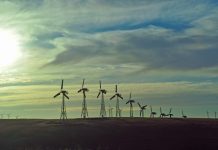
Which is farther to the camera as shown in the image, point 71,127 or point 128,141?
point 71,127

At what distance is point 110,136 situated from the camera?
8912cm

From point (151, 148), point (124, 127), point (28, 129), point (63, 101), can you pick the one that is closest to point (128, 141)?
point (151, 148)

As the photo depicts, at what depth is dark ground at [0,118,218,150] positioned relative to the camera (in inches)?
3209

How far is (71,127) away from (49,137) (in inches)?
454

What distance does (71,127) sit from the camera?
98.9 meters

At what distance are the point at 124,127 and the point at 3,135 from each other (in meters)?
24.9

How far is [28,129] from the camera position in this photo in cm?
9712

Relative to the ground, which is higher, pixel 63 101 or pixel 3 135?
pixel 63 101

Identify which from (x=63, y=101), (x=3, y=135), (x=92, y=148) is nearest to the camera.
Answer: (x=92, y=148)

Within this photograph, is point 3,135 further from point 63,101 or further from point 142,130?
point 63,101

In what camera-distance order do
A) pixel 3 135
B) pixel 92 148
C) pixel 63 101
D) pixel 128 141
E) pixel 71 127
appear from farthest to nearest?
pixel 63 101
pixel 71 127
pixel 3 135
pixel 128 141
pixel 92 148

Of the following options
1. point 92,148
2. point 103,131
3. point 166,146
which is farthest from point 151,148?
point 103,131

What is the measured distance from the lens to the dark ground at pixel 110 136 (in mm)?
81500

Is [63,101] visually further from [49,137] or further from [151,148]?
[151,148]
